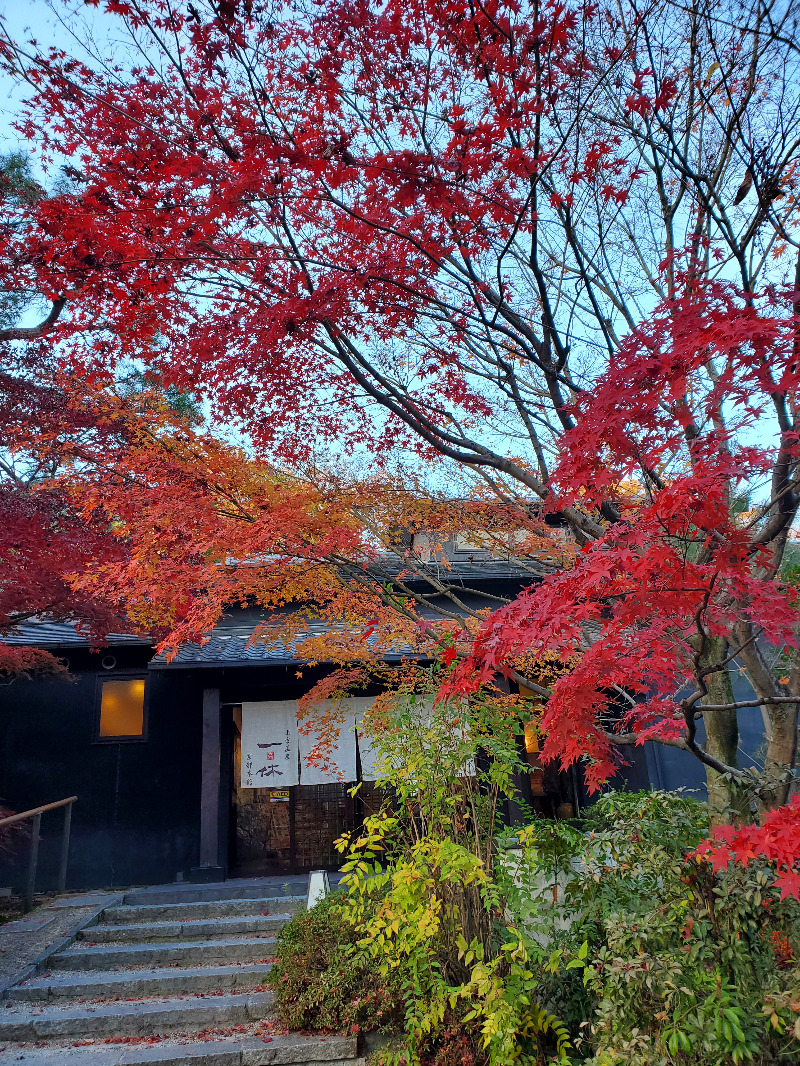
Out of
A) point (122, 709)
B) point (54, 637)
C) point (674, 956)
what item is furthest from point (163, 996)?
point (54, 637)

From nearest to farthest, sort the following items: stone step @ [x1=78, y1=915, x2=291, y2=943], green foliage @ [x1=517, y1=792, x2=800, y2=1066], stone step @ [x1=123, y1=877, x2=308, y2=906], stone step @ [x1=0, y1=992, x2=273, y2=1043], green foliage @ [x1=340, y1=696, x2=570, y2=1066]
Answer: green foliage @ [x1=517, y1=792, x2=800, y2=1066], green foliage @ [x1=340, y1=696, x2=570, y2=1066], stone step @ [x1=0, y1=992, x2=273, y2=1043], stone step @ [x1=78, y1=915, x2=291, y2=943], stone step @ [x1=123, y1=877, x2=308, y2=906]

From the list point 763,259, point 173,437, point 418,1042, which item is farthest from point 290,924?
point 763,259

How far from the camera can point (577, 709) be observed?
10.2 ft

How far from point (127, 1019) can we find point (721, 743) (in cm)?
487

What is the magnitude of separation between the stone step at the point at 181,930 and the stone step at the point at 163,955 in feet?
1.24

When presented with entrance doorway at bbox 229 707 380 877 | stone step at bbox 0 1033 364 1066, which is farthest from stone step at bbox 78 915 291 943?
entrance doorway at bbox 229 707 380 877

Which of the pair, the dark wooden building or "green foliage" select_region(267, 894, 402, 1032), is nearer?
"green foliage" select_region(267, 894, 402, 1032)

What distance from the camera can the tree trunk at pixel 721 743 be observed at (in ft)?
14.7

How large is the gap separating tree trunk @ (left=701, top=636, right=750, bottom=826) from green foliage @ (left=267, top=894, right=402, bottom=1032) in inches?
102

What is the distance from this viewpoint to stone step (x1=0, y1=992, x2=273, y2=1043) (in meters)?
5.06

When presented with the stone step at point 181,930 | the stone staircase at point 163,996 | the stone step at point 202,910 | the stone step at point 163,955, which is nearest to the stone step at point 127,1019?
the stone staircase at point 163,996

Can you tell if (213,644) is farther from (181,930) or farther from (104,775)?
(181,930)

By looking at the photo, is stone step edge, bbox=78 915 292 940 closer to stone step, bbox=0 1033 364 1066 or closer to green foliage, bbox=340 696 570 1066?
stone step, bbox=0 1033 364 1066

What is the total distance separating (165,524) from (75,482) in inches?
82.7
